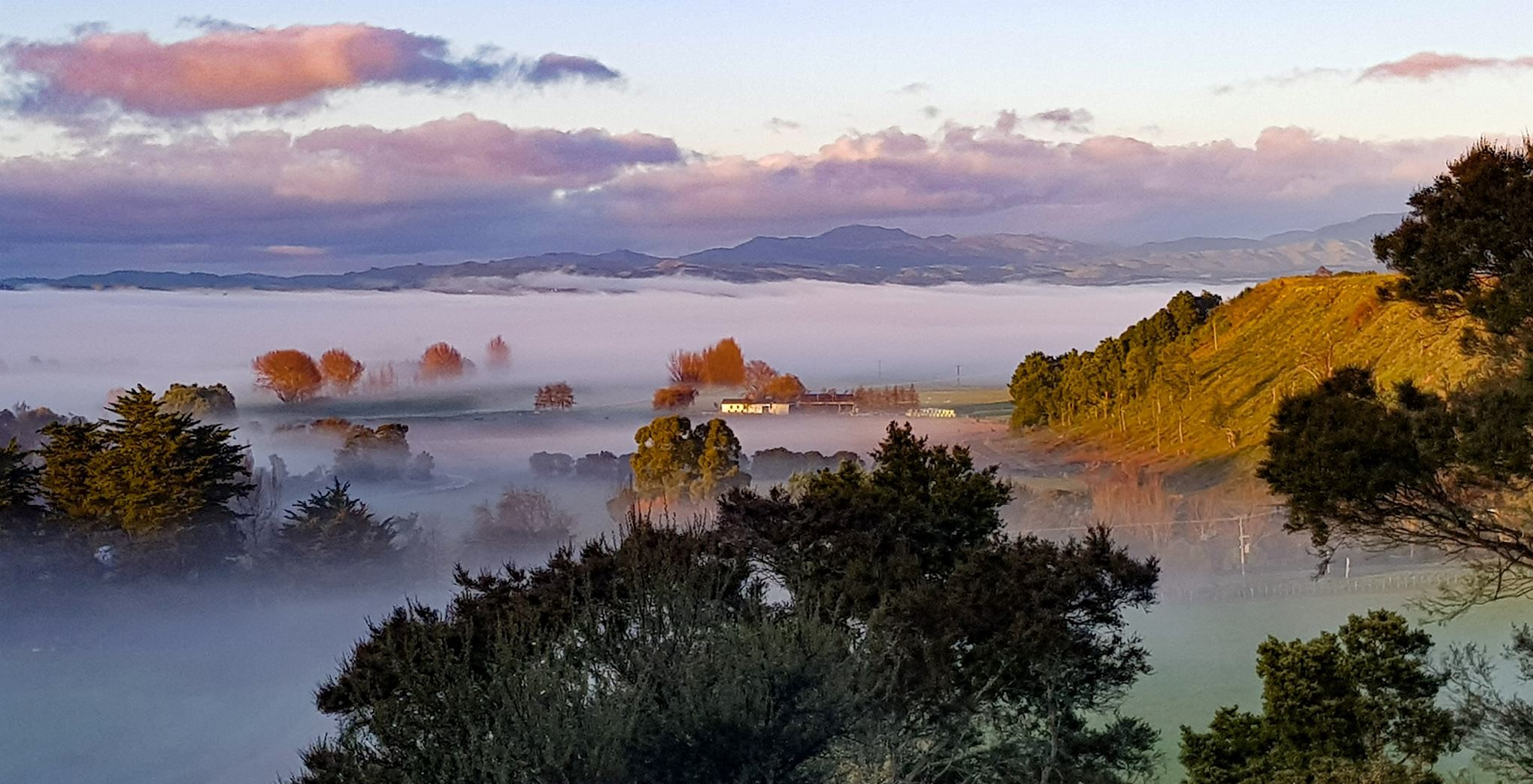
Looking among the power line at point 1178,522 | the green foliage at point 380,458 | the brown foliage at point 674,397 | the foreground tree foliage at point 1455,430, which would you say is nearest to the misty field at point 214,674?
the power line at point 1178,522

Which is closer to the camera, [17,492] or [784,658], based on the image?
[784,658]

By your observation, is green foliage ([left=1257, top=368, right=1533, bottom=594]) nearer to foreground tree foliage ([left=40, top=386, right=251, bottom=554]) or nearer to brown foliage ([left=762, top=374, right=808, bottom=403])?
Answer: foreground tree foliage ([left=40, top=386, right=251, bottom=554])

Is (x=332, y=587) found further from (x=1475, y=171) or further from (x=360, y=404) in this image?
(x=1475, y=171)

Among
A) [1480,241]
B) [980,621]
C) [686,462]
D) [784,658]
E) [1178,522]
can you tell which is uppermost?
[1480,241]

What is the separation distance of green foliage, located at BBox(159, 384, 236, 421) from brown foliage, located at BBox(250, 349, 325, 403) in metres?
6.75

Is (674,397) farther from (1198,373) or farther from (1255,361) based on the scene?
(1255,361)

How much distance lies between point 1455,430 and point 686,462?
40.5 m

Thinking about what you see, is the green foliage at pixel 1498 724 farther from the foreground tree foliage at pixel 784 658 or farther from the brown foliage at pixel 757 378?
the brown foliage at pixel 757 378

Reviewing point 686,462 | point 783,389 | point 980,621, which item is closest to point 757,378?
point 783,389

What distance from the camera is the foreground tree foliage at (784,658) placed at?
43.1 feet

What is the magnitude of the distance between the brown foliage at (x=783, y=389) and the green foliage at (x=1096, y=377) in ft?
40.1

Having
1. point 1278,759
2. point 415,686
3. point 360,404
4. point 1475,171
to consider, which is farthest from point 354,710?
point 360,404

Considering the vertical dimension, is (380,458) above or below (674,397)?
below

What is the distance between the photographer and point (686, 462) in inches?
2140
